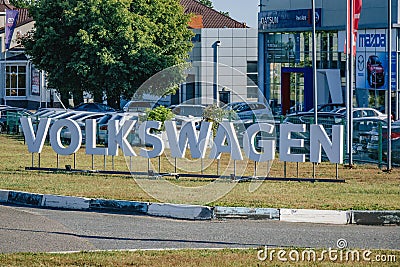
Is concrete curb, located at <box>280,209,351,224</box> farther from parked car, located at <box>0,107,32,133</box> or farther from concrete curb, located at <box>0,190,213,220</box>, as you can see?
parked car, located at <box>0,107,32,133</box>

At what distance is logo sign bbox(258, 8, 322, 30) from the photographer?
48.5m

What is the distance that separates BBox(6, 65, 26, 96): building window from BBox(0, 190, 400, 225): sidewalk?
55197mm

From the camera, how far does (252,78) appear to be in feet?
202

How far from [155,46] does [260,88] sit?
889 centimetres

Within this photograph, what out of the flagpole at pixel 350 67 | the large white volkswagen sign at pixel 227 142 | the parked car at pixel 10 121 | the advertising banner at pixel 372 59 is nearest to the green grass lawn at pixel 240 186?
the large white volkswagen sign at pixel 227 142

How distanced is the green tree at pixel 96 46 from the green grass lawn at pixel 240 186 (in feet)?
66.7

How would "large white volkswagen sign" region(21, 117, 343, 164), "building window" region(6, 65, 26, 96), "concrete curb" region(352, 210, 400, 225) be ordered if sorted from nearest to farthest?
"concrete curb" region(352, 210, 400, 225), "large white volkswagen sign" region(21, 117, 343, 164), "building window" region(6, 65, 26, 96)

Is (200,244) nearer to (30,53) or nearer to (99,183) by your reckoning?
(99,183)

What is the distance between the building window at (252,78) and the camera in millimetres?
59237

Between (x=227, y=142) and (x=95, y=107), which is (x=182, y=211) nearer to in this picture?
(x=227, y=142)

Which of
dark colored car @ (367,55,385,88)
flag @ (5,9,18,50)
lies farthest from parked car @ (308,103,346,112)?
flag @ (5,9,18,50)

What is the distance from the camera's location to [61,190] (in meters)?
17.6

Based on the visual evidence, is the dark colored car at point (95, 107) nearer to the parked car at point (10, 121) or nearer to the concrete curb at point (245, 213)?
the parked car at point (10, 121)

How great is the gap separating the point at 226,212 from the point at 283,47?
124ft
